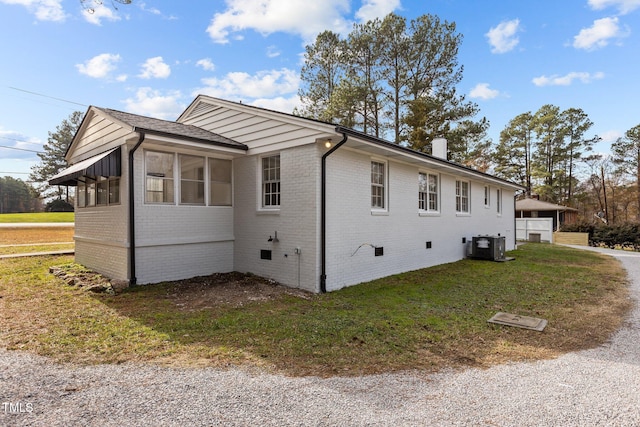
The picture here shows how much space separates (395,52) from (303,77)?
6.47 m

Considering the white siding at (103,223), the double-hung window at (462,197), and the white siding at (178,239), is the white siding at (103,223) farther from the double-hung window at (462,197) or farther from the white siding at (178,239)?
the double-hung window at (462,197)

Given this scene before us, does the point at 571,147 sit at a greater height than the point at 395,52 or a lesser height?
lesser

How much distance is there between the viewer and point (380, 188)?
9180 mm

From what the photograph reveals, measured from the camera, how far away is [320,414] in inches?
107

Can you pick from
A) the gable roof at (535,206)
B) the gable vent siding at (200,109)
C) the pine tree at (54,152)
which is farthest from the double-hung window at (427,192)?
the pine tree at (54,152)

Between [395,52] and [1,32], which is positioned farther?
[395,52]

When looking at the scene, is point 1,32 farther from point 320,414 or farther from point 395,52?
point 395,52

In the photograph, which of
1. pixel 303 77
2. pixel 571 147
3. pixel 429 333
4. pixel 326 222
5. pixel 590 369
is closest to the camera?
pixel 590 369

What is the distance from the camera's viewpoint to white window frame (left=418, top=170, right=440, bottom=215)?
10.9 meters

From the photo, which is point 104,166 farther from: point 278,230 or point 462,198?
point 462,198

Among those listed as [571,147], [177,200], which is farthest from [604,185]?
[177,200]

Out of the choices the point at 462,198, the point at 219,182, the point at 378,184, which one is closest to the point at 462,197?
the point at 462,198

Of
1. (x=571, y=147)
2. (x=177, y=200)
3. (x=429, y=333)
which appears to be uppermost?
(x=571, y=147)

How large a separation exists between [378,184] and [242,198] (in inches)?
143
